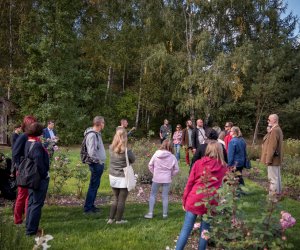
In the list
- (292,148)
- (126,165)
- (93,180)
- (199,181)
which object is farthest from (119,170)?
(292,148)

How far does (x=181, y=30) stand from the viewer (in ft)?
84.4

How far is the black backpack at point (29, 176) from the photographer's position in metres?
5.10

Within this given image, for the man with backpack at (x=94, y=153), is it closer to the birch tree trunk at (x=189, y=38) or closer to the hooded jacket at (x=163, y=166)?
the hooded jacket at (x=163, y=166)

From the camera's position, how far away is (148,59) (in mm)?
24766

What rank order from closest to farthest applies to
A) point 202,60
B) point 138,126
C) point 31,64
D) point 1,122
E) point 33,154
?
1. point 33,154
2. point 1,122
3. point 31,64
4. point 202,60
5. point 138,126

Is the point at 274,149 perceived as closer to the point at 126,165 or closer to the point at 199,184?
the point at 126,165

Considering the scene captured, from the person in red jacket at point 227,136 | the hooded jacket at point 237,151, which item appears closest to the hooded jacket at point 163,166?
the hooded jacket at point 237,151

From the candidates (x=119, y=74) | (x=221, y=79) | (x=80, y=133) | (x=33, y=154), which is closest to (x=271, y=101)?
(x=221, y=79)

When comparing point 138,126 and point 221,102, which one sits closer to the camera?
point 221,102

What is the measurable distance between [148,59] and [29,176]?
66.9 feet

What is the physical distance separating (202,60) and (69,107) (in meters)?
9.16

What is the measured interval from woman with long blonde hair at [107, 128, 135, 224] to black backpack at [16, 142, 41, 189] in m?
1.39

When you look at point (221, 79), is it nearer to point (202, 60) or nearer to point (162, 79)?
point (202, 60)

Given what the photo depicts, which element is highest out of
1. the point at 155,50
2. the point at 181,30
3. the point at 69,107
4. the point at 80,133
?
the point at 181,30
